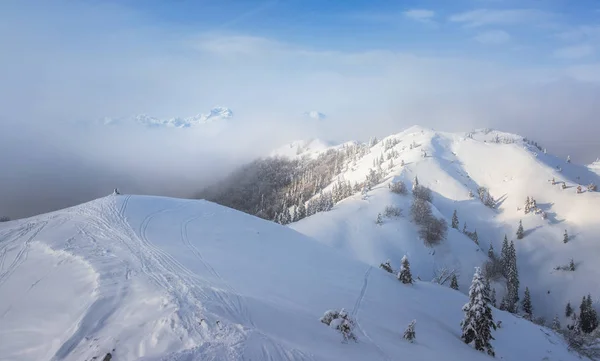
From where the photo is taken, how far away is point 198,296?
20.2 meters

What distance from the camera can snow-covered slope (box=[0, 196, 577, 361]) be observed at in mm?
15727

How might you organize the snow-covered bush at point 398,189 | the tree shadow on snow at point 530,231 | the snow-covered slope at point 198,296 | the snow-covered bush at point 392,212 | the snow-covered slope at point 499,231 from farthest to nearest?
the tree shadow on snow at point 530,231 < the snow-covered bush at point 398,189 < the snow-covered bush at point 392,212 < the snow-covered slope at point 499,231 < the snow-covered slope at point 198,296

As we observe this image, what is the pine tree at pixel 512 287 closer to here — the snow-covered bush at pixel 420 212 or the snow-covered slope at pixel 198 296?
the snow-covered bush at pixel 420 212

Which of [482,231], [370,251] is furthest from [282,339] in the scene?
[482,231]

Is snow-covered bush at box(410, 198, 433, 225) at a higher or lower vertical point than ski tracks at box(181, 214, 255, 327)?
lower

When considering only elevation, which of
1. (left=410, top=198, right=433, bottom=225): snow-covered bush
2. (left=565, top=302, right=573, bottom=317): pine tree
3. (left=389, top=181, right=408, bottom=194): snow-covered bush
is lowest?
(left=565, top=302, right=573, bottom=317): pine tree

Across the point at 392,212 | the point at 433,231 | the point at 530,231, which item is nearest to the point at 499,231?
the point at 530,231

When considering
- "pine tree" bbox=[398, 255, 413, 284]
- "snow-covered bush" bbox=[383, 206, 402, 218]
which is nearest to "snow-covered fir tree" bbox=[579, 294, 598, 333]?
"snow-covered bush" bbox=[383, 206, 402, 218]

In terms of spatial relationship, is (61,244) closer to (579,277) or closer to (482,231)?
(579,277)

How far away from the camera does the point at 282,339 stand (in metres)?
17.6

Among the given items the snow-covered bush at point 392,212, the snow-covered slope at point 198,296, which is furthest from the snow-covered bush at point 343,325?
the snow-covered bush at point 392,212

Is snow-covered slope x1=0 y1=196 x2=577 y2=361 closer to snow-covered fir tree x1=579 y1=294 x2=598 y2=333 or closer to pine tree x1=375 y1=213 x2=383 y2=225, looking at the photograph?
snow-covered fir tree x1=579 y1=294 x2=598 y2=333

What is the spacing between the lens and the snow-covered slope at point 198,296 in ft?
51.6

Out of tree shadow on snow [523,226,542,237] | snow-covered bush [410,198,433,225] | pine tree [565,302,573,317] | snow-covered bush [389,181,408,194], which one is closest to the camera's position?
pine tree [565,302,573,317]
